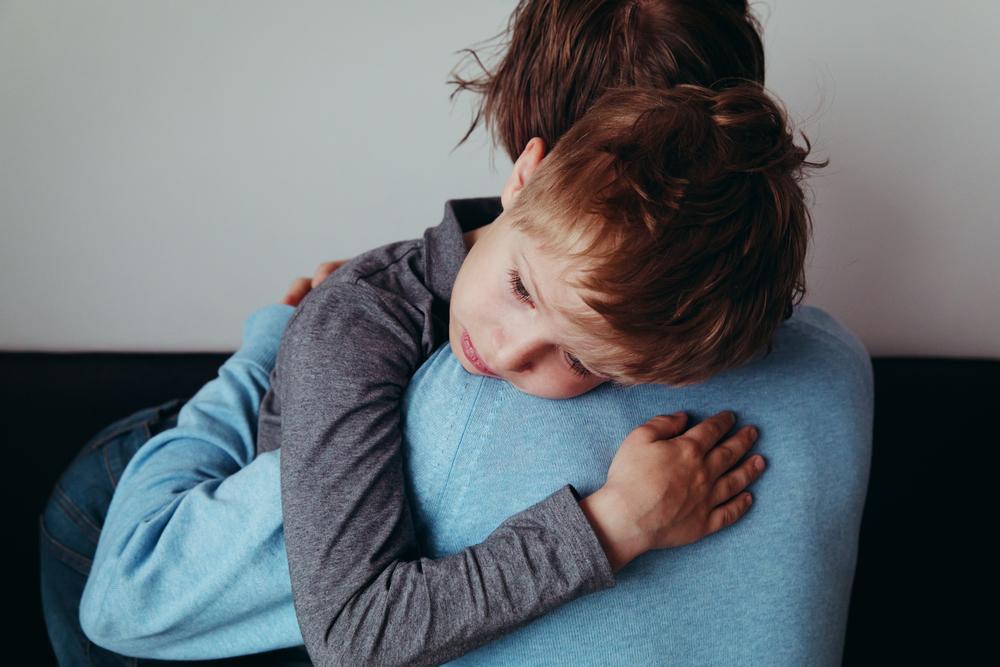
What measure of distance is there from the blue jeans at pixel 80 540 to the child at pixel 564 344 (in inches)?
16.5

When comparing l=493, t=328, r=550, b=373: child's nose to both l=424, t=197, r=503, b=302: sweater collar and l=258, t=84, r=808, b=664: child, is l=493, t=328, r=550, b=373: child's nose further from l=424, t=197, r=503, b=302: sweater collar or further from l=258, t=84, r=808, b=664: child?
l=424, t=197, r=503, b=302: sweater collar

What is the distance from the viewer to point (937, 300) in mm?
1333

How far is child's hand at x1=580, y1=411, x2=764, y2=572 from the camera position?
65 centimetres

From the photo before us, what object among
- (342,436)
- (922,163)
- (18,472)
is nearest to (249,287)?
(18,472)

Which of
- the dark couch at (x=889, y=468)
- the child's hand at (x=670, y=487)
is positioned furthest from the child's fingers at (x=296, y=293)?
the child's hand at (x=670, y=487)

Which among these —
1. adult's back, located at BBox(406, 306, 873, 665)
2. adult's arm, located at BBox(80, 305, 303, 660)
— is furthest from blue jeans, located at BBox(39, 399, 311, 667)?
adult's back, located at BBox(406, 306, 873, 665)

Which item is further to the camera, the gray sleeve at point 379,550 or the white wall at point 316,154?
the white wall at point 316,154

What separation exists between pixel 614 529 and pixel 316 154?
0.88m

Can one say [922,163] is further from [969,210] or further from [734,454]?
[734,454]

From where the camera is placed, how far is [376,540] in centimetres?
66

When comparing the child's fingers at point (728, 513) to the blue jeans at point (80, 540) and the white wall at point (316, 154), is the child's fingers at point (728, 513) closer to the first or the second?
the blue jeans at point (80, 540)

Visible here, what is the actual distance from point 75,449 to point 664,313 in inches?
44.2

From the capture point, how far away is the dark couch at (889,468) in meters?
1.30

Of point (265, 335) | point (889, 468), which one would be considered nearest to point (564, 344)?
point (265, 335)
